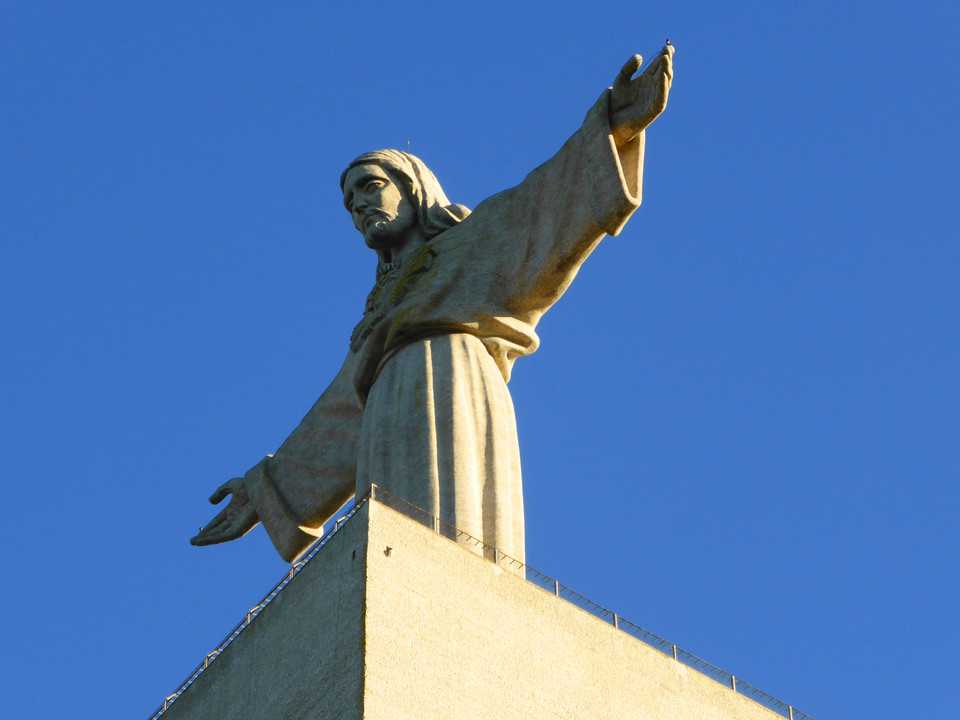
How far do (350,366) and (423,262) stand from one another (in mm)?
1488

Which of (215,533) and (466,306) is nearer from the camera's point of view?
(466,306)

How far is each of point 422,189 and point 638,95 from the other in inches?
124

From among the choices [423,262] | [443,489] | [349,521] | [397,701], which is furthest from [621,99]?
[397,701]

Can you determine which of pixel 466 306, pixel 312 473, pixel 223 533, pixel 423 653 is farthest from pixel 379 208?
pixel 423 653

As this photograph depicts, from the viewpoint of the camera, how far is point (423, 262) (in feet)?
63.2

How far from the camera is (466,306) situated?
18547 millimetres

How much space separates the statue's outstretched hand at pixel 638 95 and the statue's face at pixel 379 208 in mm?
2858

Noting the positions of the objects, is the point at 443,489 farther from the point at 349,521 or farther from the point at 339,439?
the point at 339,439

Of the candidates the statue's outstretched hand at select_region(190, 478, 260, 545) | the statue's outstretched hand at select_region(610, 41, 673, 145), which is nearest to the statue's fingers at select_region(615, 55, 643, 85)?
the statue's outstretched hand at select_region(610, 41, 673, 145)

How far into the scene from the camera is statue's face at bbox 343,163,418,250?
2014cm

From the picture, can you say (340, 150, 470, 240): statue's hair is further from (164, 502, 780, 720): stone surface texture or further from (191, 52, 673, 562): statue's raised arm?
(164, 502, 780, 720): stone surface texture

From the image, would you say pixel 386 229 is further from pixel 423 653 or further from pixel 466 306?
pixel 423 653

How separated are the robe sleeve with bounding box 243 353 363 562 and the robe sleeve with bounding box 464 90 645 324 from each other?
2183 mm

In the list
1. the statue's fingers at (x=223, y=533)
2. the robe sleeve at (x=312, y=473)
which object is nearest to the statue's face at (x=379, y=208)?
the robe sleeve at (x=312, y=473)
